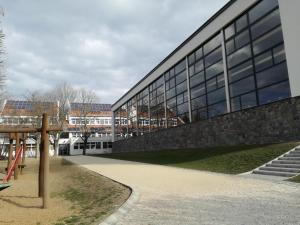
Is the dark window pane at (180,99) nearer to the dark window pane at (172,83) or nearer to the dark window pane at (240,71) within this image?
the dark window pane at (172,83)

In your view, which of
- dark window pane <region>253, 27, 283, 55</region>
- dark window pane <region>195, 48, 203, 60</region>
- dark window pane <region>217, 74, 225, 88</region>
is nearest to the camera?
dark window pane <region>253, 27, 283, 55</region>

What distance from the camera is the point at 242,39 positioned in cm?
2306

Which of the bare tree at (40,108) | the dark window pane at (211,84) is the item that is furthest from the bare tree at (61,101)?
the dark window pane at (211,84)

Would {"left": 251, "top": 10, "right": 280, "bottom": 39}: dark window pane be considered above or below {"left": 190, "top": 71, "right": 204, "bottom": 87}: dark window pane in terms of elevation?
above

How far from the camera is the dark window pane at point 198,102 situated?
93.0ft

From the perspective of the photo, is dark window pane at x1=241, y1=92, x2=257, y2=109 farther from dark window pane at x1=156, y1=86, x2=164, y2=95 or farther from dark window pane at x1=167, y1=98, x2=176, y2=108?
dark window pane at x1=156, y1=86, x2=164, y2=95

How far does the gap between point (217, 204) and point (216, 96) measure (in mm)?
19085

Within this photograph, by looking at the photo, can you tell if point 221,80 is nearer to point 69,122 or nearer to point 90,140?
point 90,140

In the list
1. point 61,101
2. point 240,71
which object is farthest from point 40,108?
point 240,71

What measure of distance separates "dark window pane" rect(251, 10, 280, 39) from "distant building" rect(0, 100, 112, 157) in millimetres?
32826

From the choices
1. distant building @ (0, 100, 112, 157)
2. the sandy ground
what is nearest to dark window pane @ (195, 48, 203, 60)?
the sandy ground

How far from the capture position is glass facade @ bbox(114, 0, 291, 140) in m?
20.1

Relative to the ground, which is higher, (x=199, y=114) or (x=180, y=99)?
(x=180, y=99)

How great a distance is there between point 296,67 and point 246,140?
20.0 feet
